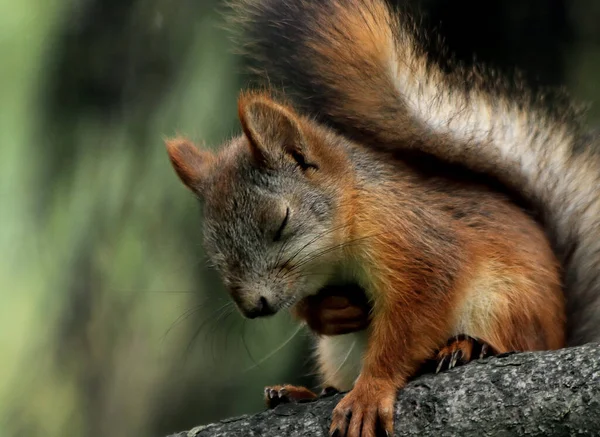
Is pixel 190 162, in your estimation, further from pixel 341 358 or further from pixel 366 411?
pixel 366 411

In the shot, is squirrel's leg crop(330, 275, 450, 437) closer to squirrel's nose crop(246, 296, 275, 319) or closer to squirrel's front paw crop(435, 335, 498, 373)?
squirrel's front paw crop(435, 335, 498, 373)

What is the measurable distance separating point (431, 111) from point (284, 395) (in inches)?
31.2

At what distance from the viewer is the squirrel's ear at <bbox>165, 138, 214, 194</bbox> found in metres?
2.17

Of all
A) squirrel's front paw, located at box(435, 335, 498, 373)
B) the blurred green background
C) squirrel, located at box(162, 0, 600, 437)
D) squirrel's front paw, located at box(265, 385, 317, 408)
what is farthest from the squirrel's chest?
the blurred green background

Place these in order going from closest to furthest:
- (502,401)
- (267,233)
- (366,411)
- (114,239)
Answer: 1. (502,401)
2. (366,411)
3. (267,233)
4. (114,239)

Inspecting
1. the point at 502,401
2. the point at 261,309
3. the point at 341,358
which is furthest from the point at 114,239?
the point at 502,401

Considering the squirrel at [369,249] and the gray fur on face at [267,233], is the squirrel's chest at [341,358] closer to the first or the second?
the squirrel at [369,249]

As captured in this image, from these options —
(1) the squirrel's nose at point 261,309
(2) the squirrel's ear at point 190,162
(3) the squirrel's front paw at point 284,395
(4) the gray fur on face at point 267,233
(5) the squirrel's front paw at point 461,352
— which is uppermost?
(2) the squirrel's ear at point 190,162

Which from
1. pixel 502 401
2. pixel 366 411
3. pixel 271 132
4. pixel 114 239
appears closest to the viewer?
pixel 502 401

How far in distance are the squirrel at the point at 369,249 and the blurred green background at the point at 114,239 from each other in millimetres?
693

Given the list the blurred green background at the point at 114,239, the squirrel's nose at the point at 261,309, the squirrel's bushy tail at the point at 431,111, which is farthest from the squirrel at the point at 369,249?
the blurred green background at the point at 114,239

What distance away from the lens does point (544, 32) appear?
3.23m

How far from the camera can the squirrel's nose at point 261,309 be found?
1.88 m

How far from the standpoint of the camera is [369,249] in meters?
1.97
